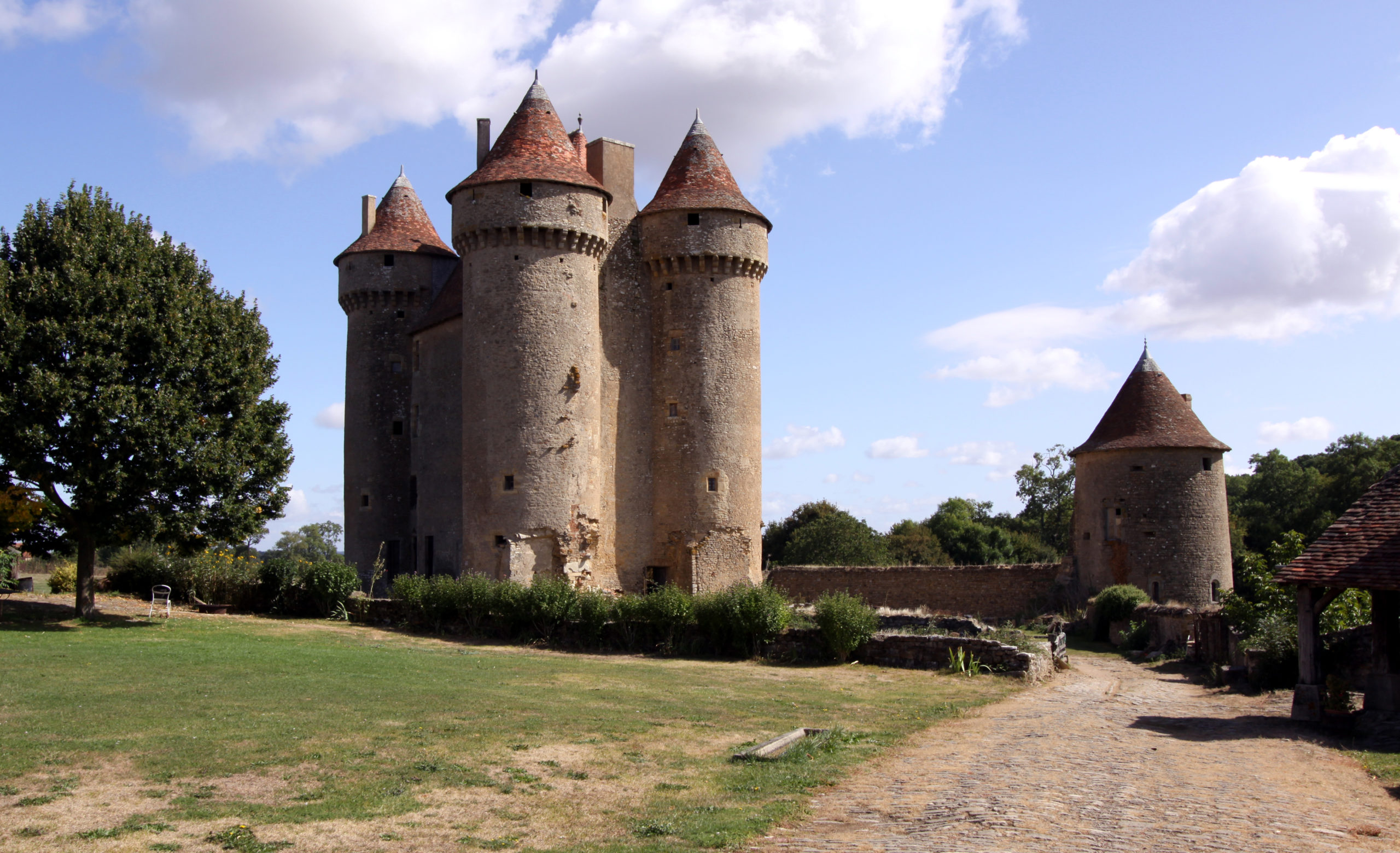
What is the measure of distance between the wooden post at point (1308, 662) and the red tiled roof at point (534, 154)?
77.1 ft

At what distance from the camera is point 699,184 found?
117 ft

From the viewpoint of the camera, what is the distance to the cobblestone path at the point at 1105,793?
8.47m

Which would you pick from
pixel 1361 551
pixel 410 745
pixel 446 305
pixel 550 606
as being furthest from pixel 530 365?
pixel 1361 551

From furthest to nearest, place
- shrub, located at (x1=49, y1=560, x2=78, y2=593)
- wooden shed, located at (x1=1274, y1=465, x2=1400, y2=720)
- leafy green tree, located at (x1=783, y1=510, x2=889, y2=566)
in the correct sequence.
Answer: leafy green tree, located at (x1=783, y1=510, x2=889, y2=566) < shrub, located at (x1=49, y1=560, x2=78, y2=593) < wooden shed, located at (x1=1274, y1=465, x2=1400, y2=720)

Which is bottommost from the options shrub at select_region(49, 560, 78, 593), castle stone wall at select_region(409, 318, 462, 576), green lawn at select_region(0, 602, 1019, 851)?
green lawn at select_region(0, 602, 1019, 851)

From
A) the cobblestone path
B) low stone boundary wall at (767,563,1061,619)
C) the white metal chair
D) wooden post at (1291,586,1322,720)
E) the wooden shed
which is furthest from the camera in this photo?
low stone boundary wall at (767,563,1061,619)

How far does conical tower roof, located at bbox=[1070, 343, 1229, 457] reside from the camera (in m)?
36.1

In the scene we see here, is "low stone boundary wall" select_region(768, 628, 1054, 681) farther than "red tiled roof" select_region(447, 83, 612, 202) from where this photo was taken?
No

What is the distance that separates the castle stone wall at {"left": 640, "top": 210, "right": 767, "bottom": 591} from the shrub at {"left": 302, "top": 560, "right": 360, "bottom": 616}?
9516 millimetres

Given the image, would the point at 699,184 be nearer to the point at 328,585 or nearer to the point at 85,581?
the point at 328,585

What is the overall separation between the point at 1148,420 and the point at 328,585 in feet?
88.4

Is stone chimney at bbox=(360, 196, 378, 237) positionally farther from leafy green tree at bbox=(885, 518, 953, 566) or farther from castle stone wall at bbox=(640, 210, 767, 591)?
leafy green tree at bbox=(885, 518, 953, 566)

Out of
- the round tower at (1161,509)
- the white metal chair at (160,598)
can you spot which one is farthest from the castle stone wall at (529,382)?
the round tower at (1161,509)

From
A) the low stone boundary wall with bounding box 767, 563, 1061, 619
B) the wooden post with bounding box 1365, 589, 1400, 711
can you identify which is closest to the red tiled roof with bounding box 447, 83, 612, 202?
the low stone boundary wall with bounding box 767, 563, 1061, 619
